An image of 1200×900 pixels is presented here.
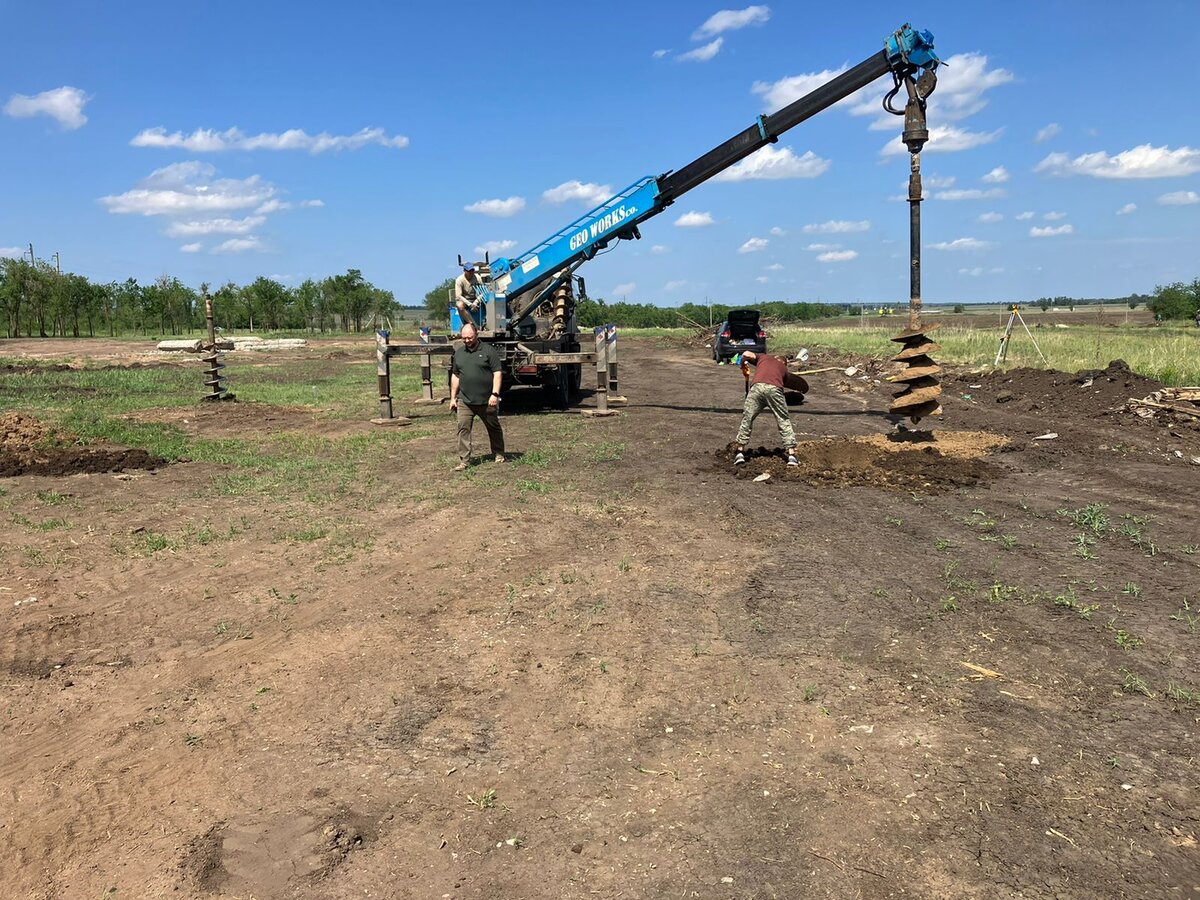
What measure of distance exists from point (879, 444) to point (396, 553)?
7.37 m

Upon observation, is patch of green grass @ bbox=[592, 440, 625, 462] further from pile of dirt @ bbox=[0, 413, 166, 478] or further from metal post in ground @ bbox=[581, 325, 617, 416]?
pile of dirt @ bbox=[0, 413, 166, 478]

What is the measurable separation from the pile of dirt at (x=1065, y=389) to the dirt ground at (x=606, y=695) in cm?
647

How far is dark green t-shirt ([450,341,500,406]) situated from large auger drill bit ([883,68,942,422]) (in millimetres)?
5540

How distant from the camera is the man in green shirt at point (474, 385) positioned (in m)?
10.6

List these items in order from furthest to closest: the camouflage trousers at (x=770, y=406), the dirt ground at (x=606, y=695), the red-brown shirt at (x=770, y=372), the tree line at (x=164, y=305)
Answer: the tree line at (x=164, y=305) → the red-brown shirt at (x=770, y=372) → the camouflage trousers at (x=770, y=406) → the dirt ground at (x=606, y=695)

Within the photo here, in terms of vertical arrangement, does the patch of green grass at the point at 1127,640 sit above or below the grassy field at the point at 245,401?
below

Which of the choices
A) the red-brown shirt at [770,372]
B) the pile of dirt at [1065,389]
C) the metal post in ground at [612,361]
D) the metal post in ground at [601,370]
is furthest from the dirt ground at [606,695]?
the metal post in ground at [612,361]

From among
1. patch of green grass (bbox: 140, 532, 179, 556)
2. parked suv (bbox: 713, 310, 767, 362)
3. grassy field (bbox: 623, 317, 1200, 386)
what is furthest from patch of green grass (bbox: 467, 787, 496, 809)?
parked suv (bbox: 713, 310, 767, 362)

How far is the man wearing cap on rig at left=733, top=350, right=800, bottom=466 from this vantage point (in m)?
10.2

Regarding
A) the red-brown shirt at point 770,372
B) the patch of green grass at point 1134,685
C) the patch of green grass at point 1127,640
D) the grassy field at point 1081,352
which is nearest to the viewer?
the patch of green grass at point 1134,685

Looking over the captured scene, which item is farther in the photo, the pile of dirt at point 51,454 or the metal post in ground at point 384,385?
the metal post in ground at point 384,385

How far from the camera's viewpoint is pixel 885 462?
1028 centimetres

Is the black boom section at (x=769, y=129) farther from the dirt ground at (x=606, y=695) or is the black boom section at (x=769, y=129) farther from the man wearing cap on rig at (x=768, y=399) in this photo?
the dirt ground at (x=606, y=695)

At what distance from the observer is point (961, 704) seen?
4.29 metres
